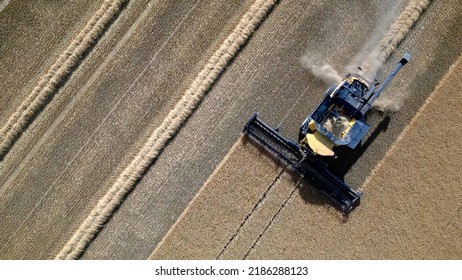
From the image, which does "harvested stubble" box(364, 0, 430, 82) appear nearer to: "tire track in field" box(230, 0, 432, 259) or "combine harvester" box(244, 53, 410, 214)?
"tire track in field" box(230, 0, 432, 259)

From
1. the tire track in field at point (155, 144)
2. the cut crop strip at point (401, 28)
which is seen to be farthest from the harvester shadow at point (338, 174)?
the tire track in field at point (155, 144)

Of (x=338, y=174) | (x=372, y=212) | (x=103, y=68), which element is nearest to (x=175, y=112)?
(x=103, y=68)

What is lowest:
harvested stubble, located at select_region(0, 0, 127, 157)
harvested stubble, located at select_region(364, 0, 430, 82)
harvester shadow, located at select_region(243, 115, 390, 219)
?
harvested stubble, located at select_region(0, 0, 127, 157)

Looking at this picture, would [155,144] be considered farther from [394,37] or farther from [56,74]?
[394,37]

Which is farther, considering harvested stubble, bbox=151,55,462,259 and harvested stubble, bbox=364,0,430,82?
harvested stubble, bbox=364,0,430,82

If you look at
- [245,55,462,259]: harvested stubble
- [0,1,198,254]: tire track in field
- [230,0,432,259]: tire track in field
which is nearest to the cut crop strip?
[230,0,432,259]: tire track in field

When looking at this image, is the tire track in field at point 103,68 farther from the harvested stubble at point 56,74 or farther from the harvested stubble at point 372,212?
the harvested stubble at point 372,212
